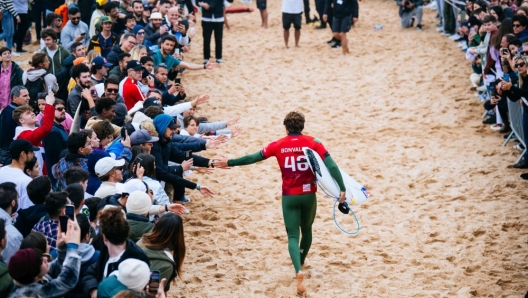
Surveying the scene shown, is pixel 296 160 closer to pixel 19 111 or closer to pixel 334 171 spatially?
pixel 334 171

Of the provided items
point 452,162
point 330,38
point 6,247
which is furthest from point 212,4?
point 6,247

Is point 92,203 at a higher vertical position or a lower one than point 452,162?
higher

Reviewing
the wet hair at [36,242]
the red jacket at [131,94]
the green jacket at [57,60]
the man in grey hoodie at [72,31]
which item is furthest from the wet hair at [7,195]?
the man in grey hoodie at [72,31]

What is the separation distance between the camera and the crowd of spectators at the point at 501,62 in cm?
1062

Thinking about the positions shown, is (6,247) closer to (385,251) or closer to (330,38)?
(385,251)

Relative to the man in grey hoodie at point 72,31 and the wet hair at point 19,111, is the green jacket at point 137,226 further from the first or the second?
the man in grey hoodie at point 72,31

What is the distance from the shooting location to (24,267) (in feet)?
16.6

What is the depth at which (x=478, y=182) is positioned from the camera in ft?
34.9

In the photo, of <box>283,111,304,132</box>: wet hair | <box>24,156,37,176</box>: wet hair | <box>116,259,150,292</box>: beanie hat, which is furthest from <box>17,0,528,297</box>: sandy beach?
<box>116,259,150,292</box>: beanie hat

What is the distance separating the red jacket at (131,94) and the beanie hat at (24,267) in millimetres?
5282

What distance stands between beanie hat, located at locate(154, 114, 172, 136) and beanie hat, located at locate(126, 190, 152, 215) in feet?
6.86

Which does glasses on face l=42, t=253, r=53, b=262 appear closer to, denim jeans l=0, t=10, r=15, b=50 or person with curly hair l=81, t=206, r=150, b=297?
person with curly hair l=81, t=206, r=150, b=297

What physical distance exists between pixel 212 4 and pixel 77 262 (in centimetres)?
1153

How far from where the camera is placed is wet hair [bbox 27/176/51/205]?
6465 millimetres
